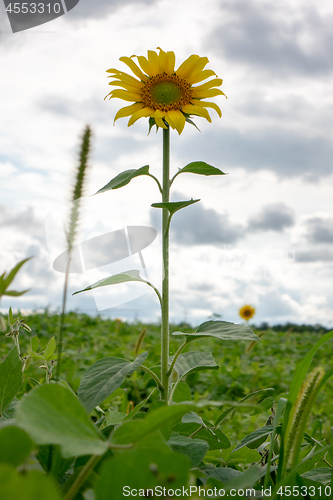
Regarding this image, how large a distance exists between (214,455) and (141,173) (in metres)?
0.85

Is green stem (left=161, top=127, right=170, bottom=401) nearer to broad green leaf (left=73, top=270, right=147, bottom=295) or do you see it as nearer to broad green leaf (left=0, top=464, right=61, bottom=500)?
broad green leaf (left=73, top=270, right=147, bottom=295)

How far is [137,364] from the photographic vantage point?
0.96 metres

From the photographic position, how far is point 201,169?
3.77ft

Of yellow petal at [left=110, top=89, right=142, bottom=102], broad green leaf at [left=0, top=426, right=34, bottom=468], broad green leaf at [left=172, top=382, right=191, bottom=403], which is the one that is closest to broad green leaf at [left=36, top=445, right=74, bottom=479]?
broad green leaf at [left=0, top=426, right=34, bottom=468]

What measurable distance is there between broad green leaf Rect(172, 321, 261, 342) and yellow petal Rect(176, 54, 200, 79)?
83cm

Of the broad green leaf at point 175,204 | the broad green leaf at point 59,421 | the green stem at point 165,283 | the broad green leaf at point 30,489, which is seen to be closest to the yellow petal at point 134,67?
the green stem at point 165,283

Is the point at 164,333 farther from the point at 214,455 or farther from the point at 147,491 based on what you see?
the point at 147,491

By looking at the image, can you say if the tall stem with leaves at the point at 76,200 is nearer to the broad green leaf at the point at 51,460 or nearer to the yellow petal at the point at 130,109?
the broad green leaf at the point at 51,460

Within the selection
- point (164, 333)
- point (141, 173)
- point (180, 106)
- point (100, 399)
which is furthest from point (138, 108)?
point (100, 399)

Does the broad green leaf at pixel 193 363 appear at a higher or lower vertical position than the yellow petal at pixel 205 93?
lower

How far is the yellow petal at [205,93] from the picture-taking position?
4.41ft

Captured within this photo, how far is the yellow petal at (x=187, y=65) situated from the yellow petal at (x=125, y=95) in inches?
6.2

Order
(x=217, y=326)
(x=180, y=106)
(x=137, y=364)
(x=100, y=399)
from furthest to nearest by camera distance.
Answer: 1. (x=180, y=106)
2. (x=217, y=326)
3. (x=137, y=364)
4. (x=100, y=399)

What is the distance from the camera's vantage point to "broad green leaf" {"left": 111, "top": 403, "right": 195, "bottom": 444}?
550mm
